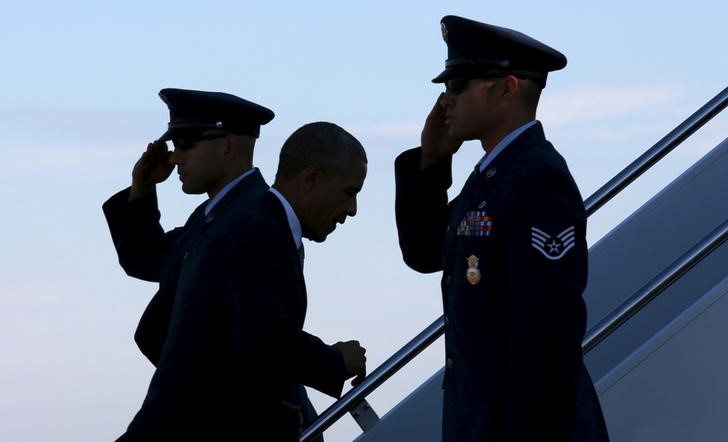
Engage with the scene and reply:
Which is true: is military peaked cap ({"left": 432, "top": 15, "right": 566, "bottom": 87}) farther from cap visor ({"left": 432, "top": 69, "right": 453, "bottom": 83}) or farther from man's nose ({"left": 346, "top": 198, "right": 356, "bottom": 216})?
man's nose ({"left": 346, "top": 198, "right": 356, "bottom": 216})

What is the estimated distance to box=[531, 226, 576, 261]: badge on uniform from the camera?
2.86 m

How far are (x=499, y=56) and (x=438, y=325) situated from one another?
131 centimetres

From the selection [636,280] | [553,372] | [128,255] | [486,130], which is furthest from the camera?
[636,280]

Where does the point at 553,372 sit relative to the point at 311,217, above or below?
below

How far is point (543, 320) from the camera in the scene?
2.81 metres

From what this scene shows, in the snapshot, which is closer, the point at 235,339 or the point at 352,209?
the point at 235,339

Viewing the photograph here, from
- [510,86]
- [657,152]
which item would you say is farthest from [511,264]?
[657,152]

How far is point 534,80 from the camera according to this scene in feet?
10.2

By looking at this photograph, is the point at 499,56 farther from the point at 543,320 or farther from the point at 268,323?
the point at 268,323

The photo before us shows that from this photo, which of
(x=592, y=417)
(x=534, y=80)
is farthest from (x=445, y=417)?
(x=534, y=80)

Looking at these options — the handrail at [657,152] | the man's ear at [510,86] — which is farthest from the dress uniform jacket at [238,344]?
the handrail at [657,152]

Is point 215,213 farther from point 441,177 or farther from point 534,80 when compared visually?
point 534,80

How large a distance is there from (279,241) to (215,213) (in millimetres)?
279

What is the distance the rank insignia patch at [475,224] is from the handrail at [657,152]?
102 centimetres
